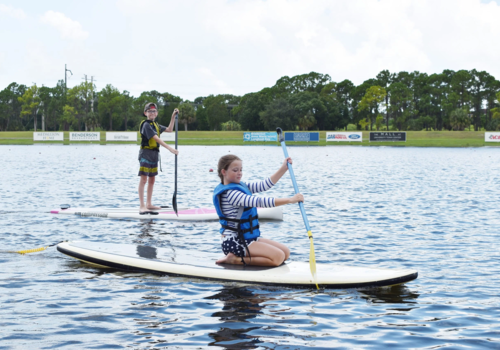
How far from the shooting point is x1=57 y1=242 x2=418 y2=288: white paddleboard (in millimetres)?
6617

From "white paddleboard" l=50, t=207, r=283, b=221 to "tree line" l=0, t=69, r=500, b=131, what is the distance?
8155 cm

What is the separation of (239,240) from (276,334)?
180 centimetres

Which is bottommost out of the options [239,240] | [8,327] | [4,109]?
[8,327]

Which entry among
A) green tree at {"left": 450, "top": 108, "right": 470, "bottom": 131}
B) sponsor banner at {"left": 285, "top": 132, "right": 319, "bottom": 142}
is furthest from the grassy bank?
green tree at {"left": 450, "top": 108, "right": 470, "bottom": 131}

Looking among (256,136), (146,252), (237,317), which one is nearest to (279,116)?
(256,136)

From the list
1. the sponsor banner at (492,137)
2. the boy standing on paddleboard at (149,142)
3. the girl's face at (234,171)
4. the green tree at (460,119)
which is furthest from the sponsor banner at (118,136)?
the girl's face at (234,171)

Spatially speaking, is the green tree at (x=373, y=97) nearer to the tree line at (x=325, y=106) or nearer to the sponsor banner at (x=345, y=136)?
Answer: the tree line at (x=325, y=106)

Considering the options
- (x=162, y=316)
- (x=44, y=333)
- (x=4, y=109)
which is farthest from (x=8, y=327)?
(x=4, y=109)

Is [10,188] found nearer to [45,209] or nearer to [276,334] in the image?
[45,209]

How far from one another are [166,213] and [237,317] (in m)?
6.68

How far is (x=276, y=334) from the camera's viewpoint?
5.43 metres

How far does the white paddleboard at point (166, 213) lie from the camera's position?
12219 mm

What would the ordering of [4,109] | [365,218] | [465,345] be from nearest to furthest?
[465,345]
[365,218]
[4,109]

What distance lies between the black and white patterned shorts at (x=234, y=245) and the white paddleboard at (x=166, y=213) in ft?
17.0
